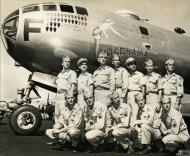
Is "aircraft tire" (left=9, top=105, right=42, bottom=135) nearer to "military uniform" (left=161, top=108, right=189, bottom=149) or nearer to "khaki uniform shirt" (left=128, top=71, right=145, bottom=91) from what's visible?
"khaki uniform shirt" (left=128, top=71, right=145, bottom=91)

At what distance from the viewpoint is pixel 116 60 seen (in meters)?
8.09

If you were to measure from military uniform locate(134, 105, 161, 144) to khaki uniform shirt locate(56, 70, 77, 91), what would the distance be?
1653mm

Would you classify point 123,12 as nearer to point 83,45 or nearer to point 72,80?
point 83,45

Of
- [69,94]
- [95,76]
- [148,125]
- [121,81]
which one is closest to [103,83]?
[95,76]

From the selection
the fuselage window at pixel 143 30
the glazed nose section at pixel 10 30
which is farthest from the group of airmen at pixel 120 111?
the fuselage window at pixel 143 30

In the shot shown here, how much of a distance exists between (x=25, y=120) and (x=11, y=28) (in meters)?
2.26

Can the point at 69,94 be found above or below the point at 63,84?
below

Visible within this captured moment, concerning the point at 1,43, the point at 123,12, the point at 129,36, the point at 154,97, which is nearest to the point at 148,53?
the point at 129,36

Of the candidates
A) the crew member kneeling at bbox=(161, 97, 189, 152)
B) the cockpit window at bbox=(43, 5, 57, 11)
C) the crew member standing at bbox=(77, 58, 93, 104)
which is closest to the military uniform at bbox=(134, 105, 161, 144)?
the crew member kneeling at bbox=(161, 97, 189, 152)

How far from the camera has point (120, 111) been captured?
23.1ft

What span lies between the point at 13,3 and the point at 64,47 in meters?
1.70

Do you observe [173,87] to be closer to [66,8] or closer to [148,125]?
[148,125]

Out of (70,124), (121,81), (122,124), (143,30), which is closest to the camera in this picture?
(122,124)

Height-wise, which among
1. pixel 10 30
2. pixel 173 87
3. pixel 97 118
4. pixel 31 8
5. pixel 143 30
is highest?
pixel 31 8
